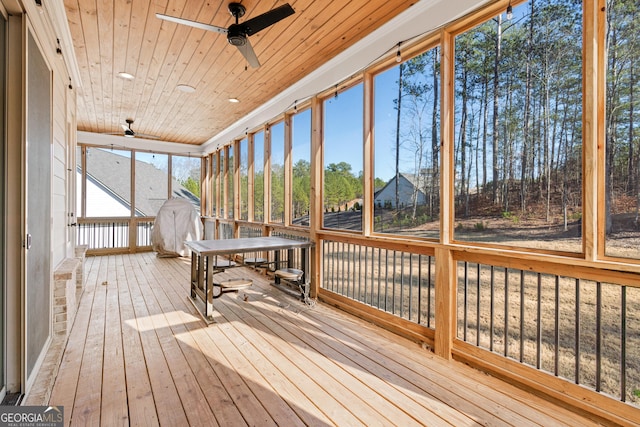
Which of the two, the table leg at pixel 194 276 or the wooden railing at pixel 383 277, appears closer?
the wooden railing at pixel 383 277

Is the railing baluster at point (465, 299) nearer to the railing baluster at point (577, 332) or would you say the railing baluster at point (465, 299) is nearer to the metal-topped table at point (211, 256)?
the railing baluster at point (577, 332)

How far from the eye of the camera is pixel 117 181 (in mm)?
7918

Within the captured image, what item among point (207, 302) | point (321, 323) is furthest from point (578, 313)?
point (207, 302)

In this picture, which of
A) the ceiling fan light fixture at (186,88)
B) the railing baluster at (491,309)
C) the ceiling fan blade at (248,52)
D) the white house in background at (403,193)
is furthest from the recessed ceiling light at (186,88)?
the railing baluster at (491,309)

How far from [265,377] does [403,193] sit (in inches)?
78.6

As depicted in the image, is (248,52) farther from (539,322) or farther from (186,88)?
(539,322)

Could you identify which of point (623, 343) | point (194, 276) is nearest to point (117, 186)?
point (194, 276)

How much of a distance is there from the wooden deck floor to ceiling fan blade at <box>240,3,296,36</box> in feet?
8.54

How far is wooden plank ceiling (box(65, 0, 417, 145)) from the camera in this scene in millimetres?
2789

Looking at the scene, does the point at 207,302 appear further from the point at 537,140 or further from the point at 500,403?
the point at 537,140

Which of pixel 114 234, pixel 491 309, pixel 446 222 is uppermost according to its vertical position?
pixel 446 222

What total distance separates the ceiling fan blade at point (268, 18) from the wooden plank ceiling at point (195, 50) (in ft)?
1.17

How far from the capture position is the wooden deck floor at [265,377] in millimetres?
1822

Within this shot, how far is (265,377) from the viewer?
223 cm
